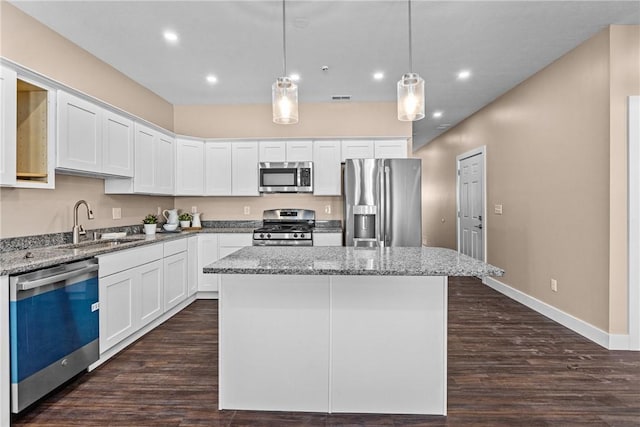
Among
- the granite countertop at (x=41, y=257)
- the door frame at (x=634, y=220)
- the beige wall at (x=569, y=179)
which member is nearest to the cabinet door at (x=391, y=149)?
the beige wall at (x=569, y=179)

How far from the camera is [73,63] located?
3.18 meters

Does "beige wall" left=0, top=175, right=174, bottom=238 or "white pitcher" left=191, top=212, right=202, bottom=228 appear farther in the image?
"white pitcher" left=191, top=212, right=202, bottom=228

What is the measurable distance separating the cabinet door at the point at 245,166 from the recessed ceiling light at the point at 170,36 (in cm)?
174

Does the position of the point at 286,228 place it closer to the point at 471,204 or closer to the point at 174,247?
the point at 174,247

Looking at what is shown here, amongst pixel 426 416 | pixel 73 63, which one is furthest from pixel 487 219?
pixel 73 63

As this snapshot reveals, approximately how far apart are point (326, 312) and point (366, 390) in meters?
0.52

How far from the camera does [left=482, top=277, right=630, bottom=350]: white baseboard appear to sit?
9.44 ft

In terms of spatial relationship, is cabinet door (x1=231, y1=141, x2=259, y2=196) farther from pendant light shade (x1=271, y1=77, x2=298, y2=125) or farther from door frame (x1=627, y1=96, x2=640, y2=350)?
door frame (x1=627, y1=96, x2=640, y2=350)

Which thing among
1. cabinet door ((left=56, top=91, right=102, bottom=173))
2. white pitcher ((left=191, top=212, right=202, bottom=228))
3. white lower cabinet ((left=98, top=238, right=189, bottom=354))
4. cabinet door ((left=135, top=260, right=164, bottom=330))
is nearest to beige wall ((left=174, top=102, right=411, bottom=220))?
white pitcher ((left=191, top=212, right=202, bottom=228))

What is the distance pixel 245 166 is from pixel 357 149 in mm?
1583

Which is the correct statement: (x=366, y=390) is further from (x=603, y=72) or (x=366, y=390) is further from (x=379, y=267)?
(x=603, y=72)

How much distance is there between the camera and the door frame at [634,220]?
9.37ft

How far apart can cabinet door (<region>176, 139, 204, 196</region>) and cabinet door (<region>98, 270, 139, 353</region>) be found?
1.91m

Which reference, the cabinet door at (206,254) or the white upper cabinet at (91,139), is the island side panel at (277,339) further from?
the cabinet door at (206,254)
